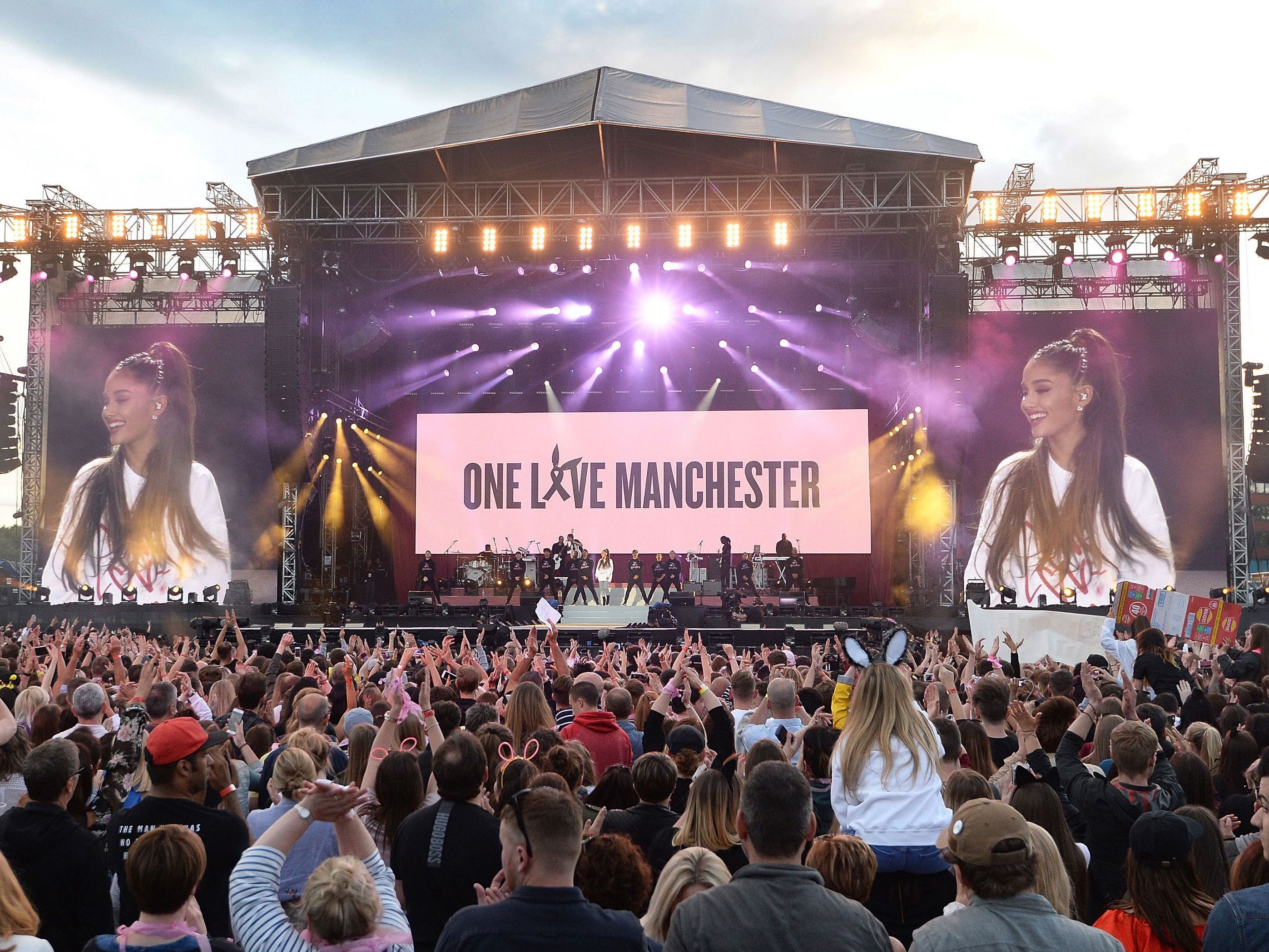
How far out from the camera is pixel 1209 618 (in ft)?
32.5

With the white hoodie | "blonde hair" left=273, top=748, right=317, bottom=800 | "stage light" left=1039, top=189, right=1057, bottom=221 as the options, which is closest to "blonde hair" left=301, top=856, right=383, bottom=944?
"blonde hair" left=273, top=748, right=317, bottom=800

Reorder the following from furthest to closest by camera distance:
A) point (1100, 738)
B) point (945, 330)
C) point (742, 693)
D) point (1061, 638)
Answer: point (945, 330)
point (1061, 638)
point (742, 693)
point (1100, 738)

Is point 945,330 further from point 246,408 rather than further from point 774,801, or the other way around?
point 774,801

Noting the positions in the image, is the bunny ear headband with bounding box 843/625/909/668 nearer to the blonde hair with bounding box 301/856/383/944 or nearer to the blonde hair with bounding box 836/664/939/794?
the blonde hair with bounding box 836/664/939/794

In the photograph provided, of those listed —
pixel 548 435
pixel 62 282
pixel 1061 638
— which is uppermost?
pixel 62 282

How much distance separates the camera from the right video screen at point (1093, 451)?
64.9ft

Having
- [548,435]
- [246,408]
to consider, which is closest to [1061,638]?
[548,435]

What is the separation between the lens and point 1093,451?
2023 cm

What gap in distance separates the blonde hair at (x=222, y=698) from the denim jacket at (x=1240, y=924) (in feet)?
16.2

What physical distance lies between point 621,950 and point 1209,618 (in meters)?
9.14

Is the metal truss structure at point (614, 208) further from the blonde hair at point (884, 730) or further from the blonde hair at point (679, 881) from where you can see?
the blonde hair at point (679, 881)

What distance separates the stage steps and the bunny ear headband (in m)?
15.7

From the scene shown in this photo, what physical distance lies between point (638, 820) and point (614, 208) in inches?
659

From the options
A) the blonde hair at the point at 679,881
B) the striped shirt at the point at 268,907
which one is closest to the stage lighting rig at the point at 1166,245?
the blonde hair at the point at 679,881
